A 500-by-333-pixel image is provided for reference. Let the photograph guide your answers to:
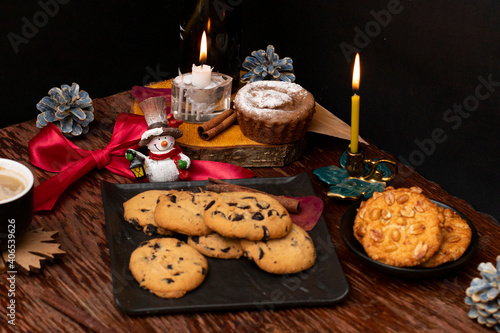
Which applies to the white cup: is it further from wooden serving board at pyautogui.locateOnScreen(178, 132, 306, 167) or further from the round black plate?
the round black plate

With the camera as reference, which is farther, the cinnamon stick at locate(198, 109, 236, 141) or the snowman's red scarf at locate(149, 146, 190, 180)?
the cinnamon stick at locate(198, 109, 236, 141)

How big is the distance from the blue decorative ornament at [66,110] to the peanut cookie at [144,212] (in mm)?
421

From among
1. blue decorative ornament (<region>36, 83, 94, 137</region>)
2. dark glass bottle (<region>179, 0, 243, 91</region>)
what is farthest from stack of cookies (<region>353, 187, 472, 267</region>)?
blue decorative ornament (<region>36, 83, 94, 137</region>)

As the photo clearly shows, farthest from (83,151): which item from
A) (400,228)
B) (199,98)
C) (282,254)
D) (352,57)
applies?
(352,57)

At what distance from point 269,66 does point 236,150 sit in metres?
0.34

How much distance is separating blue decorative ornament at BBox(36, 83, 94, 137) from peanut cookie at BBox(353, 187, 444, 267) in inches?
33.3

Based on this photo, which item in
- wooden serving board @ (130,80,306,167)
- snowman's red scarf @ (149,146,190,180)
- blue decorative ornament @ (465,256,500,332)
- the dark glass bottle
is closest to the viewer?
blue decorative ornament @ (465,256,500,332)

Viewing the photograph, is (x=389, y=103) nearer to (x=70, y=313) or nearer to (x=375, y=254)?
(x=375, y=254)

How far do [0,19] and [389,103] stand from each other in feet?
4.38

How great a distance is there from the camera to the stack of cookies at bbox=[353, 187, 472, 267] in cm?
113

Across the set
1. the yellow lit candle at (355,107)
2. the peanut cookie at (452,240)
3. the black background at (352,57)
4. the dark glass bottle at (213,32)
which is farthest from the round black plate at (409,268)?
the dark glass bottle at (213,32)

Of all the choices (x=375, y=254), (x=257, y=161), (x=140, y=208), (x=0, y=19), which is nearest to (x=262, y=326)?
(x=375, y=254)

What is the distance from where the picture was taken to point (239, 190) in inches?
53.4

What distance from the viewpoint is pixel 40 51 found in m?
2.11
